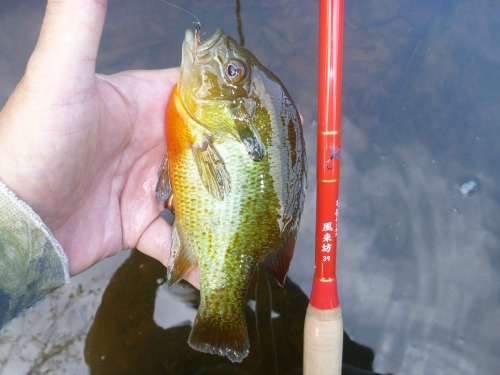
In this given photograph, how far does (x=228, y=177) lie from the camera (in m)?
1.53

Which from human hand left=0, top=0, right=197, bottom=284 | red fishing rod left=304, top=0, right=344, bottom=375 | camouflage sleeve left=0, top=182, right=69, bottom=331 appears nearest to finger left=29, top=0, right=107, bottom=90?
human hand left=0, top=0, right=197, bottom=284

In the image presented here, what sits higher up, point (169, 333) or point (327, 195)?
point (327, 195)

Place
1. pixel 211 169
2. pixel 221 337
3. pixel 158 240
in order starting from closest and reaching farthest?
1. pixel 211 169
2. pixel 221 337
3. pixel 158 240

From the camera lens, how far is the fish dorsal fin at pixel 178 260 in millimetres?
1630

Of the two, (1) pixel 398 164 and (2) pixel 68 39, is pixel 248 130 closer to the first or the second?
(2) pixel 68 39

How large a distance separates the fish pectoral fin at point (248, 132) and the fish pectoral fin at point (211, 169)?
87 millimetres

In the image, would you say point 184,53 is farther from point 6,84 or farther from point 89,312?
point 89,312

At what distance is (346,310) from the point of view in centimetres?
224

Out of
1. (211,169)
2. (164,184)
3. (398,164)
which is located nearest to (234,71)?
(211,169)

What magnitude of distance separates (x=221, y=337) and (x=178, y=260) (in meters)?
0.26

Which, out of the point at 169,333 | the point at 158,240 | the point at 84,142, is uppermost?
the point at 84,142

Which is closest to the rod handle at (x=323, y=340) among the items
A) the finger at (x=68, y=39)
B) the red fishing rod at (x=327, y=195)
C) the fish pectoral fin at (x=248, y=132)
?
the red fishing rod at (x=327, y=195)

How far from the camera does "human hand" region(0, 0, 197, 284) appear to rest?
4.51ft

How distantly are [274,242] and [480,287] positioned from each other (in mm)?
1120
